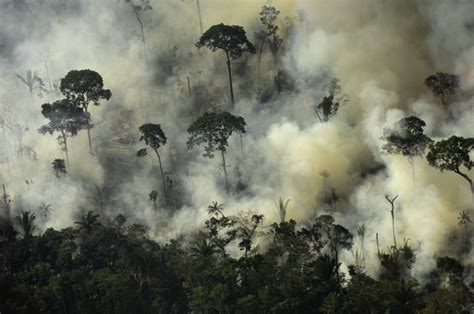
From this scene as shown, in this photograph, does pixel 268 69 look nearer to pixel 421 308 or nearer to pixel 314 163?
pixel 314 163

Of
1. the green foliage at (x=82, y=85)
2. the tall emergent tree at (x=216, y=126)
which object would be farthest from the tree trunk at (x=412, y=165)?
the green foliage at (x=82, y=85)

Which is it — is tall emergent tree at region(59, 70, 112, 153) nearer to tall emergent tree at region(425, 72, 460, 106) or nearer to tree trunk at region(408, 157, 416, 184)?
tree trunk at region(408, 157, 416, 184)

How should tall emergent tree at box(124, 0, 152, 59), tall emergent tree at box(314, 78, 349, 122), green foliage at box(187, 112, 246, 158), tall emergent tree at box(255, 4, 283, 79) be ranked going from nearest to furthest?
green foliage at box(187, 112, 246, 158)
tall emergent tree at box(314, 78, 349, 122)
tall emergent tree at box(255, 4, 283, 79)
tall emergent tree at box(124, 0, 152, 59)

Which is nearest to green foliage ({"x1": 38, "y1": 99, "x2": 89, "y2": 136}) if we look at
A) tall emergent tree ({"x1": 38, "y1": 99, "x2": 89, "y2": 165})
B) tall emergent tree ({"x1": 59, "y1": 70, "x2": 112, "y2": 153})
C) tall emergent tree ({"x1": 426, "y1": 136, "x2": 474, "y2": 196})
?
tall emergent tree ({"x1": 38, "y1": 99, "x2": 89, "y2": 165})

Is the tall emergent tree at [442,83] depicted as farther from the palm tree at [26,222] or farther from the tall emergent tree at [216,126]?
the palm tree at [26,222]

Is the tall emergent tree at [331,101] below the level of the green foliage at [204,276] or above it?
above

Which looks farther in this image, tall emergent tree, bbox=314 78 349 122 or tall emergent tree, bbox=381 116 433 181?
tall emergent tree, bbox=314 78 349 122

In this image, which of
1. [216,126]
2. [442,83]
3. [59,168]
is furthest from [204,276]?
[442,83]

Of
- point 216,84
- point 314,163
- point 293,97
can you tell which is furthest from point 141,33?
point 314,163

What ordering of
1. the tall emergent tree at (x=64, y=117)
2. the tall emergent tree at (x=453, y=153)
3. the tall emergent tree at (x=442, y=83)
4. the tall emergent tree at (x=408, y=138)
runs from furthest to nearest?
the tall emergent tree at (x=64, y=117)
the tall emergent tree at (x=442, y=83)
the tall emergent tree at (x=408, y=138)
the tall emergent tree at (x=453, y=153)
